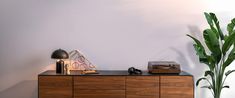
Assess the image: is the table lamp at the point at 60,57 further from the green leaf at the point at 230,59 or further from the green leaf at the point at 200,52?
the green leaf at the point at 230,59

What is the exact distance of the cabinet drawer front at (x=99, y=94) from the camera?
3.24 metres

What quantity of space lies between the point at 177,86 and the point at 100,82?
85 cm

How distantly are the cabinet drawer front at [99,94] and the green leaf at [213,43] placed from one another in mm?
1126

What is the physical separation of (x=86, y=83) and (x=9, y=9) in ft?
4.68

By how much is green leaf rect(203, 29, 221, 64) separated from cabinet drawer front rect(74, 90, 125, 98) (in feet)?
3.70

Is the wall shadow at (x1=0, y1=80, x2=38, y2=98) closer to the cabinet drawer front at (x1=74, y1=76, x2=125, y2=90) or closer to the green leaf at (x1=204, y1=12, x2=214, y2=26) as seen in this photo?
the cabinet drawer front at (x1=74, y1=76, x2=125, y2=90)

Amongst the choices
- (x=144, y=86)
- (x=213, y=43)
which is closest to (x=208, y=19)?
(x=213, y=43)

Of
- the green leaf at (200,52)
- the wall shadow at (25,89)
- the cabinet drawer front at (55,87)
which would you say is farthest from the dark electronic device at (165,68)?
the wall shadow at (25,89)

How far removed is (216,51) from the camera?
10.9 ft

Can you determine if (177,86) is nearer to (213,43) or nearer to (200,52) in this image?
(200,52)

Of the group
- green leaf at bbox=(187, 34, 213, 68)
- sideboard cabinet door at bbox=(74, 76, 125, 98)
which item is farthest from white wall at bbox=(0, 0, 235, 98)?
sideboard cabinet door at bbox=(74, 76, 125, 98)

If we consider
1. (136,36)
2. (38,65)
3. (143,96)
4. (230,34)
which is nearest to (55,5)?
(38,65)

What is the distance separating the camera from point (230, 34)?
332 centimetres

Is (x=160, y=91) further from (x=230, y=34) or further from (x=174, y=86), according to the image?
(x=230, y=34)
